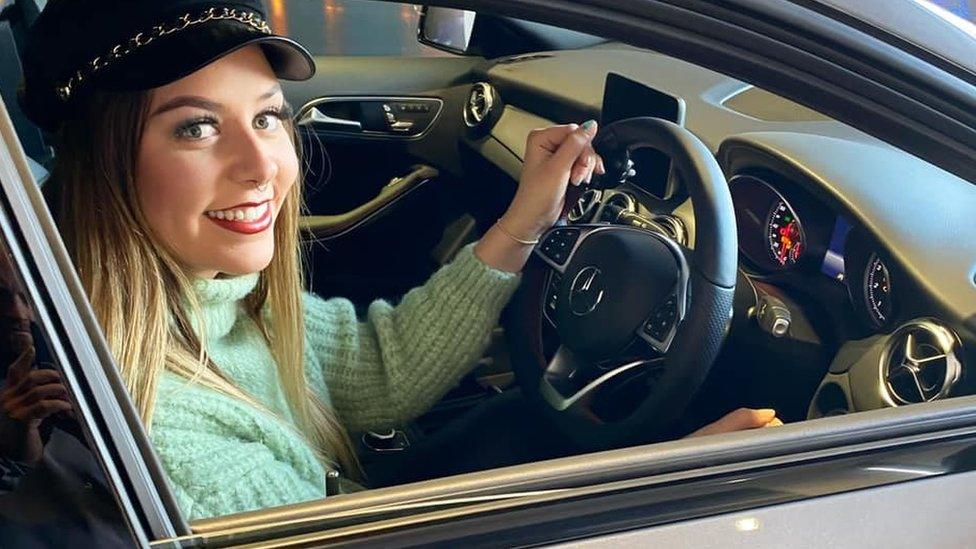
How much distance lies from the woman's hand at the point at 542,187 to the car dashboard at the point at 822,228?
0.09 metres

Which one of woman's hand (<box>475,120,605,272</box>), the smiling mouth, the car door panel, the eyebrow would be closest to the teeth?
the smiling mouth

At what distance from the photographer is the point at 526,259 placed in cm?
160

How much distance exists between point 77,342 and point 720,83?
2.74 ft

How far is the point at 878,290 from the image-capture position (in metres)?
1.42

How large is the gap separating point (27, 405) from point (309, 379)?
793mm

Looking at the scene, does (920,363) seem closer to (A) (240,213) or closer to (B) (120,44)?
(A) (240,213)

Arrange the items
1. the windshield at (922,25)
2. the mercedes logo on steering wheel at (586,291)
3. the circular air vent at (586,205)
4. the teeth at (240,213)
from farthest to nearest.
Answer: the circular air vent at (586,205) < the mercedes logo on steering wheel at (586,291) < the teeth at (240,213) < the windshield at (922,25)

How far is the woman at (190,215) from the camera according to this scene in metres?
1.05

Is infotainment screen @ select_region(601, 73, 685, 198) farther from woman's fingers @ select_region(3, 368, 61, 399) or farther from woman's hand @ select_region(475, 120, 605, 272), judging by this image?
woman's fingers @ select_region(3, 368, 61, 399)

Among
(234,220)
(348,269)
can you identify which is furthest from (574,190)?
(348,269)

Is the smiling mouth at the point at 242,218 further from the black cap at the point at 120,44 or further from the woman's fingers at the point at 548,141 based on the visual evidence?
the woman's fingers at the point at 548,141

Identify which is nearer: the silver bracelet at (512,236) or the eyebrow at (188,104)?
the eyebrow at (188,104)

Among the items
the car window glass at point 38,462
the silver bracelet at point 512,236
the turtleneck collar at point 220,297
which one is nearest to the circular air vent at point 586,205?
the silver bracelet at point 512,236

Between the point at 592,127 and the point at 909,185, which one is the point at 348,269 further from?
the point at 909,185
